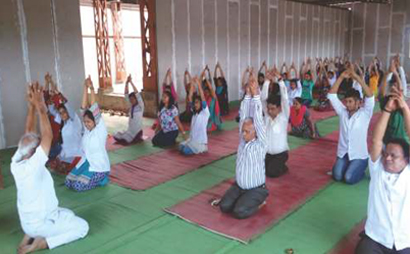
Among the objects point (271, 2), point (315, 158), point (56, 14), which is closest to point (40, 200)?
point (315, 158)

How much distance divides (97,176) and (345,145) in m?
3.23

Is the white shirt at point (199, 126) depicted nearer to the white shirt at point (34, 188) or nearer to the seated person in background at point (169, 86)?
the seated person in background at point (169, 86)

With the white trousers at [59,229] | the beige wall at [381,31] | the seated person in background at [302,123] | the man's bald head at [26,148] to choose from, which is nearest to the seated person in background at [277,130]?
the seated person in background at [302,123]

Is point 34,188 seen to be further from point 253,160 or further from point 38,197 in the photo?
point 253,160

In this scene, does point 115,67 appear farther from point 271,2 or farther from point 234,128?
point 234,128

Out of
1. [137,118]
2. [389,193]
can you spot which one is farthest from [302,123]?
[389,193]

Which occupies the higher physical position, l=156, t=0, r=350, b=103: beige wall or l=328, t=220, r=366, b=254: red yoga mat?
l=156, t=0, r=350, b=103: beige wall

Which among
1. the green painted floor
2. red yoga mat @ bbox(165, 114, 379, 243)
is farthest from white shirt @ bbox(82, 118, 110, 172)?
red yoga mat @ bbox(165, 114, 379, 243)

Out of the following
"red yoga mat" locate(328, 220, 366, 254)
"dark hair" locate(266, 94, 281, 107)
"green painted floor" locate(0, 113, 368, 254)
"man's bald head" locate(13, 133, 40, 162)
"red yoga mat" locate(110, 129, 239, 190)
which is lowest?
"red yoga mat" locate(328, 220, 366, 254)

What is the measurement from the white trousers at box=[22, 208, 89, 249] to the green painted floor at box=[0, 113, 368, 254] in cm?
7

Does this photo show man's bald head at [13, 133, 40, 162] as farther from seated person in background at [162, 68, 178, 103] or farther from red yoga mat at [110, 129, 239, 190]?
seated person in background at [162, 68, 178, 103]

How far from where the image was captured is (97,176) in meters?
4.93

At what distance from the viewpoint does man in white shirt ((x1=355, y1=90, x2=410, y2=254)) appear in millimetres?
2805

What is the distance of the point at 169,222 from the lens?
155 inches
